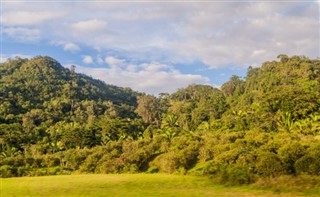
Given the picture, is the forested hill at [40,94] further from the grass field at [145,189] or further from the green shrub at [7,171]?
the grass field at [145,189]

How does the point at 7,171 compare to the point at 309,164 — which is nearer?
the point at 309,164

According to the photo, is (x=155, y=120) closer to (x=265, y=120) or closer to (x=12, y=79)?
(x=265, y=120)

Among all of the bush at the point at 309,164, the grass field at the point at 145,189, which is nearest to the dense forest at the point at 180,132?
the bush at the point at 309,164

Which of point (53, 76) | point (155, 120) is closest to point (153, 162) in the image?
point (155, 120)

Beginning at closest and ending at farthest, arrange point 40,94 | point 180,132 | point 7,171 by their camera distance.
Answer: point 7,171 → point 180,132 → point 40,94

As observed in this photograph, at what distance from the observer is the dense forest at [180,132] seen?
70.3 ft

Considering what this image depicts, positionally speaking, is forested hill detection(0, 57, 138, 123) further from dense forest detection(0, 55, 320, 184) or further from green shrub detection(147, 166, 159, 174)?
green shrub detection(147, 166, 159, 174)

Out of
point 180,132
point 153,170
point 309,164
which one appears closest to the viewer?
point 309,164

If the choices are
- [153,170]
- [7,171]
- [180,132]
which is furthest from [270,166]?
[180,132]

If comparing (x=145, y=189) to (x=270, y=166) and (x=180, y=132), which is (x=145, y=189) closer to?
(x=270, y=166)

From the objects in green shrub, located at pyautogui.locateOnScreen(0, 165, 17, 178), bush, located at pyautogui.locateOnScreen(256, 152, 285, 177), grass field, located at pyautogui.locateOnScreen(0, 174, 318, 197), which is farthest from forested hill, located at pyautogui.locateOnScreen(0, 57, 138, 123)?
bush, located at pyautogui.locateOnScreen(256, 152, 285, 177)

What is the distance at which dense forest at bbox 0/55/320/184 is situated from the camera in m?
21.4

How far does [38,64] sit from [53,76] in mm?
12552

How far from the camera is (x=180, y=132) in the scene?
151 feet
